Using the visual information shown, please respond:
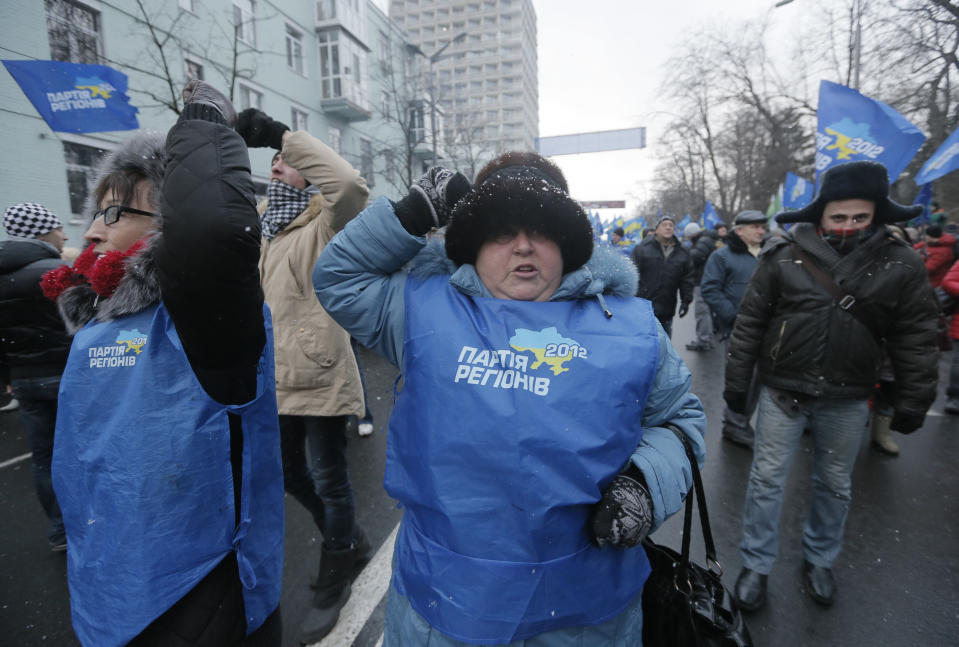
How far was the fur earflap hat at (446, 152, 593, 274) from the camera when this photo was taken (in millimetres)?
1294

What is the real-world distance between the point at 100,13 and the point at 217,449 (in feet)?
49.8

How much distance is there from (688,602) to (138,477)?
1583 millimetres

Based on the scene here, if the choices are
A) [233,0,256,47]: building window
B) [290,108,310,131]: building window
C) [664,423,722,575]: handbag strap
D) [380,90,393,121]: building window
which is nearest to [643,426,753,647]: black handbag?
[664,423,722,575]: handbag strap

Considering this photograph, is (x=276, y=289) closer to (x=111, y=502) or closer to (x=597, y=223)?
(x=111, y=502)

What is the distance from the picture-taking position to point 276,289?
239 cm

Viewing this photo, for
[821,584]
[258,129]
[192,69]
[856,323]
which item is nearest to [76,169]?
[192,69]

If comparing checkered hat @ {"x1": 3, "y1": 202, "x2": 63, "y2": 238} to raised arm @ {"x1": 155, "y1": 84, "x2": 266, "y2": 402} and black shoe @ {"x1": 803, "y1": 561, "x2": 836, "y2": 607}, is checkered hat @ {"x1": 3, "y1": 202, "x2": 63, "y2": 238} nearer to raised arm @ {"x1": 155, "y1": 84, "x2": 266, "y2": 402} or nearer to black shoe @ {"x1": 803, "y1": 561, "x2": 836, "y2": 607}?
raised arm @ {"x1": 155, "y1": 84, "x2": 266, "y2": 402}

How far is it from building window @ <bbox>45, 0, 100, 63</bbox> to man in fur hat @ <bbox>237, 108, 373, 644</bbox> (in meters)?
11.7

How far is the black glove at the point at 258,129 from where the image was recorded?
1788 millimetres

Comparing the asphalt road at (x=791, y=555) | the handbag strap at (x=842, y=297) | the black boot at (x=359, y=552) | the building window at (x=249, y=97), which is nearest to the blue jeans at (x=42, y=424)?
the asphalt road at (x=791, y=555)

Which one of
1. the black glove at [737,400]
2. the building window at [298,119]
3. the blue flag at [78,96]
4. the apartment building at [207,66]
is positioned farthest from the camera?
the building window at [298,119]

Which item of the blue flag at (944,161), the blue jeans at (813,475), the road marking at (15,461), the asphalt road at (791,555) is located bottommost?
the road marking at (15,461)

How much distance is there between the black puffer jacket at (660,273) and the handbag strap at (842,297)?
392 cm

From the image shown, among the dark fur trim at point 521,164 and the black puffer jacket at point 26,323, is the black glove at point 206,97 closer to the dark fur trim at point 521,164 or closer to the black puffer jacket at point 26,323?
the dark fur trim at point 521,164
